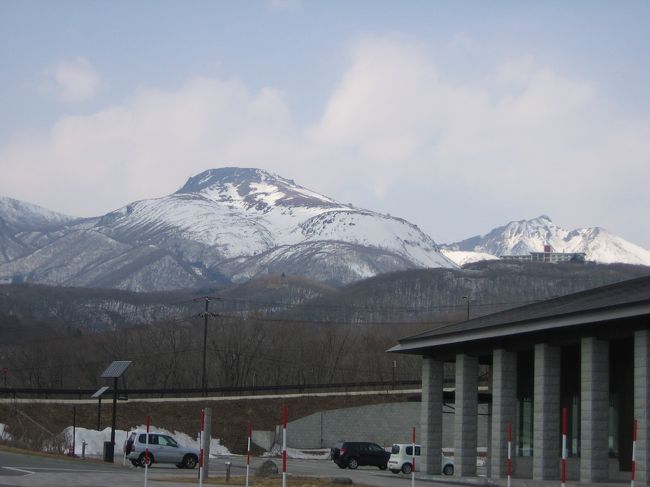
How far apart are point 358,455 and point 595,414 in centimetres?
2665

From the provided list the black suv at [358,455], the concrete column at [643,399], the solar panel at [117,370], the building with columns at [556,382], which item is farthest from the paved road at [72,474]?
the black suv at [358,455]

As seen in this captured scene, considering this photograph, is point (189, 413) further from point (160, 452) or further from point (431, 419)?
point (431, 419)

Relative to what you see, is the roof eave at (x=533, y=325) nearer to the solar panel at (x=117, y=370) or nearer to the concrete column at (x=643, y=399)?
the concrete column at (x=643, y=399)

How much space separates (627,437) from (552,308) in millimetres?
5116

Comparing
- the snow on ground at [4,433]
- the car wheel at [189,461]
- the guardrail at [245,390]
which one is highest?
the guardrail at [245,390]

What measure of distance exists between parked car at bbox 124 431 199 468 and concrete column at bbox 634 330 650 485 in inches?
884

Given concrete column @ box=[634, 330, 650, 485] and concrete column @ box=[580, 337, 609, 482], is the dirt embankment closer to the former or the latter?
concrete column @ box=[580, 337, 609, 482]

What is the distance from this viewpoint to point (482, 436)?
7681cm

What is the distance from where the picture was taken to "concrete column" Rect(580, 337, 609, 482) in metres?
34.6

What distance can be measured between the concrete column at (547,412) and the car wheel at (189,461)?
1754 centimetres

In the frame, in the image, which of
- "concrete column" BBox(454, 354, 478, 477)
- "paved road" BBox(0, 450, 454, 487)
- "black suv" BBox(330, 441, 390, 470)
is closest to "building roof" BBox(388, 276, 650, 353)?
"concrete column" BBox(454, 354, 478, 477)

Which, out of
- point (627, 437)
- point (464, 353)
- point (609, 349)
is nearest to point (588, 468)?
point (627, 437)

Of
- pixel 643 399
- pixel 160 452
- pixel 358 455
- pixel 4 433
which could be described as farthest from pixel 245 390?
pixel 643 399

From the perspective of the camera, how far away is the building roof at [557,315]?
Result: 3275cm
